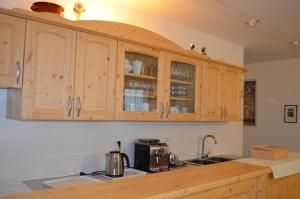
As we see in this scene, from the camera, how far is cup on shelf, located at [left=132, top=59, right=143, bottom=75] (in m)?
2.67

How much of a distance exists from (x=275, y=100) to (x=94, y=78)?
13.9 feet

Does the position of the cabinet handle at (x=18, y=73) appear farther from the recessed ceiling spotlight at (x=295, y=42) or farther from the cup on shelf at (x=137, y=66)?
the recessed ceiling spotlight at (x=295, y=42)

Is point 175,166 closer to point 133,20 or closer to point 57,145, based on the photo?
point 57,145

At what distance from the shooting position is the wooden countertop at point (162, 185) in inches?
60.4

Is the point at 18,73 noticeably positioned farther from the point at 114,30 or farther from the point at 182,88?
the point at 182,88

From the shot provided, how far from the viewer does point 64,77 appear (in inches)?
84.4

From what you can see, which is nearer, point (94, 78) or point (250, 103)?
point (94, 78)

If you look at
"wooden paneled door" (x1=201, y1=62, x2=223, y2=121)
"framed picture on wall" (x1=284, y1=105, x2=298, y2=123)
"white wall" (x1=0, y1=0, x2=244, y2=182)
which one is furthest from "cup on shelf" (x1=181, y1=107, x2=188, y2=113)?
"framed picture on wall" (x1=284, y1=105, x2=298, y2=123)

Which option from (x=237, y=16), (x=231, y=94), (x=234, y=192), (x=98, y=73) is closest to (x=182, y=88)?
(x=231, y=94)

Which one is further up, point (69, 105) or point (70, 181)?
point (69, 105)

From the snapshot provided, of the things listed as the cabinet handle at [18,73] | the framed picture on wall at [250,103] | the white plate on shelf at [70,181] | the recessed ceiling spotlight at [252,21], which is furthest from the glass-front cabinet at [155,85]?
the framed picture on wall at [250,103]

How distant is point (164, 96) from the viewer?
2861 mm

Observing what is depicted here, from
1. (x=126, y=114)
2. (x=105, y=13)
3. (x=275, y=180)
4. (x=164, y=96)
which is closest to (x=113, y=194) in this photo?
(x=126, y=114)

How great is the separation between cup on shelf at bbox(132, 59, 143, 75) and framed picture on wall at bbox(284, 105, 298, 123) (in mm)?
3676
